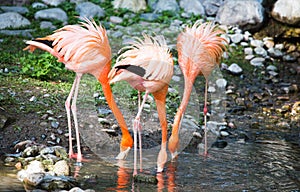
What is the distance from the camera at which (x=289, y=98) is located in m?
7.27

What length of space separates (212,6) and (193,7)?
0.30 m

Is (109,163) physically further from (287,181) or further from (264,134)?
(264,134)

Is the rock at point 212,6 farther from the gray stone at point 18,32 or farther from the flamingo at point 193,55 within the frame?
the flamingo at point 193,55

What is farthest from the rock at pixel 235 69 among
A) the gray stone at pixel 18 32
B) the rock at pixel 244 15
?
the gray stone at pixel 18 32

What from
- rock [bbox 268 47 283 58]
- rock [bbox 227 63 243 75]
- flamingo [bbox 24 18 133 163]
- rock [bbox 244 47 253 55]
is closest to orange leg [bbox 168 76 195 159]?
flamingo [bbox 24 18 133 163]

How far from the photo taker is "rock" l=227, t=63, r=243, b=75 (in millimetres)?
7785

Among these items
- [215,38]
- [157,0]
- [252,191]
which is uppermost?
[157,0]

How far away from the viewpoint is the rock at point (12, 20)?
8352 mm

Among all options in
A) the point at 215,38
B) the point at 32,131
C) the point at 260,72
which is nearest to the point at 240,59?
the point at 260,72

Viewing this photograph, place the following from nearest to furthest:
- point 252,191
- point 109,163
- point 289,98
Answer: point 252,191
point 109,163
point 289,98

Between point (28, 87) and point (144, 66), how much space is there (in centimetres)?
192

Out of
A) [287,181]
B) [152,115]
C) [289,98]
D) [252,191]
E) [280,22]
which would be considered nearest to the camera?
[252,191]

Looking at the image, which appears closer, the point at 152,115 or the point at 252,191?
the point at 252,191

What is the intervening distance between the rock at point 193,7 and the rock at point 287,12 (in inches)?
44.1
